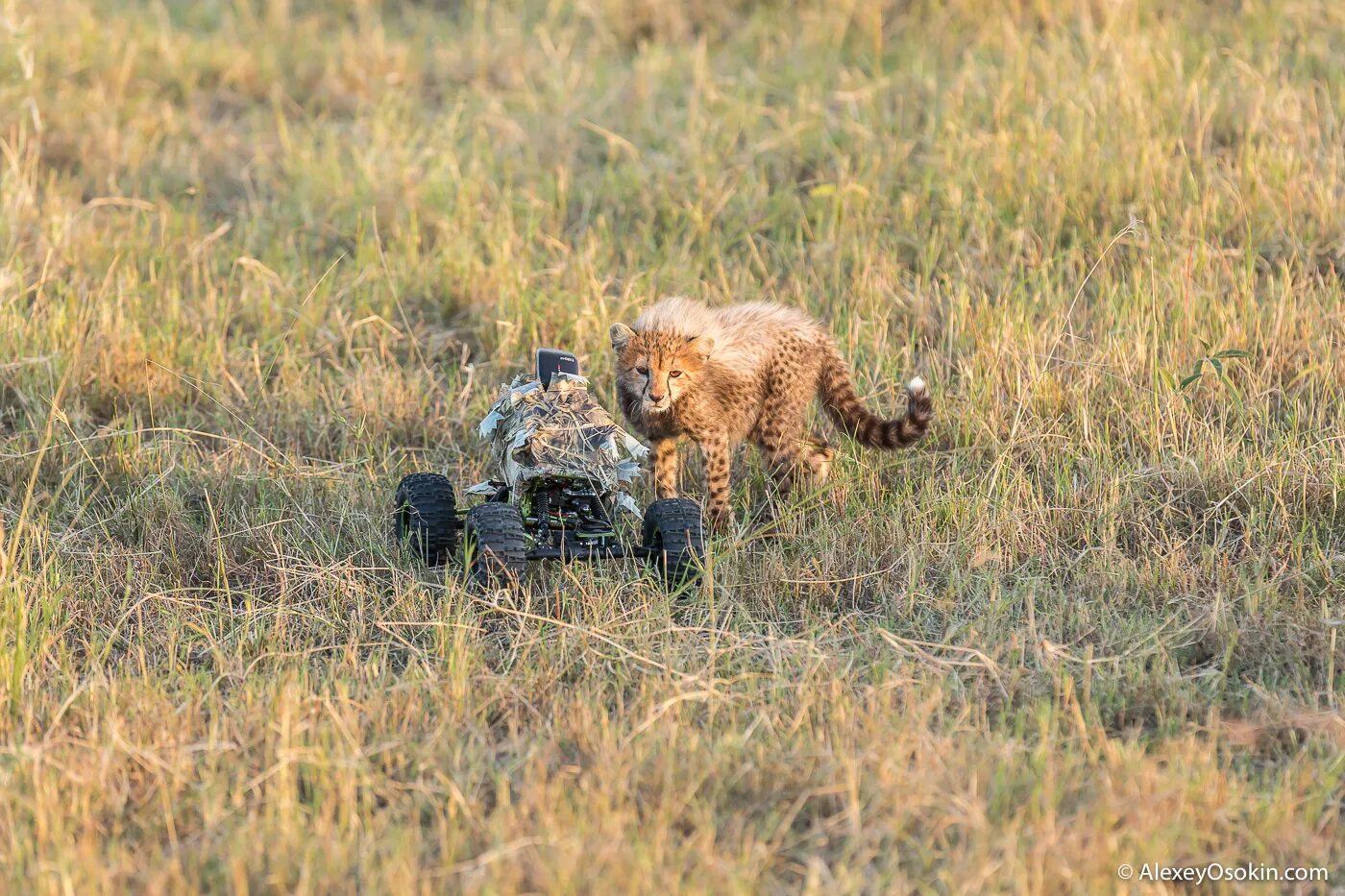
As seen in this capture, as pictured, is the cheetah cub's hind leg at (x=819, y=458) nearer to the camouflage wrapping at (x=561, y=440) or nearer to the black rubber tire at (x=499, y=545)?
the camouflage wrapping at (x=561, y=440)

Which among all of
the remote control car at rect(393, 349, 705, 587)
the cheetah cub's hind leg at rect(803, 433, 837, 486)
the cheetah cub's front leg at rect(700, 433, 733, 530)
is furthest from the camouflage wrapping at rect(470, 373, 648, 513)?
the cheetah cub's hind leg at rect(803, 433, 837, 486)

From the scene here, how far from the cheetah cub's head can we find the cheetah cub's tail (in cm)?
59

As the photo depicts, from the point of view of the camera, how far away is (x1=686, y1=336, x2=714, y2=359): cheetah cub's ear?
4750mm

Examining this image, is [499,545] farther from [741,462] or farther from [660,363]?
[741,462]

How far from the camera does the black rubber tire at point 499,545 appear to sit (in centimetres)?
412

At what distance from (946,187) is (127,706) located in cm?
430

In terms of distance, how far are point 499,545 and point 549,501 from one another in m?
0.36

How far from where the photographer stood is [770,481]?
17.0 feet

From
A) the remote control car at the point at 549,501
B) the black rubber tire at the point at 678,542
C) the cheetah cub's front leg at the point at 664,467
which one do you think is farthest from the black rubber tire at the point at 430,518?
the cheetah cub's front leg at the point at 664,467

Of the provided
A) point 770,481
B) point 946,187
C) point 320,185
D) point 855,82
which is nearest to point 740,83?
point 855,82

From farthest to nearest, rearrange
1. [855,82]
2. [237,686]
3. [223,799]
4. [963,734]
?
[855,82] → [237,686] → [963,734] → [223,799]

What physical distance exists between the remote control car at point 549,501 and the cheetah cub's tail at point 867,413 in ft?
3.16

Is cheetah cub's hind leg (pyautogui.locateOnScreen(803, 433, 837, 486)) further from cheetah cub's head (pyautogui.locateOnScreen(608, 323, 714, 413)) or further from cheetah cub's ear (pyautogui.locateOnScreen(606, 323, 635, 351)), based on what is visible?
cheetah cub's ear (pyautogui.locateOnScreen(606, 323, 635, 351))

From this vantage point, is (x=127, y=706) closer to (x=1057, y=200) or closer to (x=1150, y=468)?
(x=1150, y=468)
